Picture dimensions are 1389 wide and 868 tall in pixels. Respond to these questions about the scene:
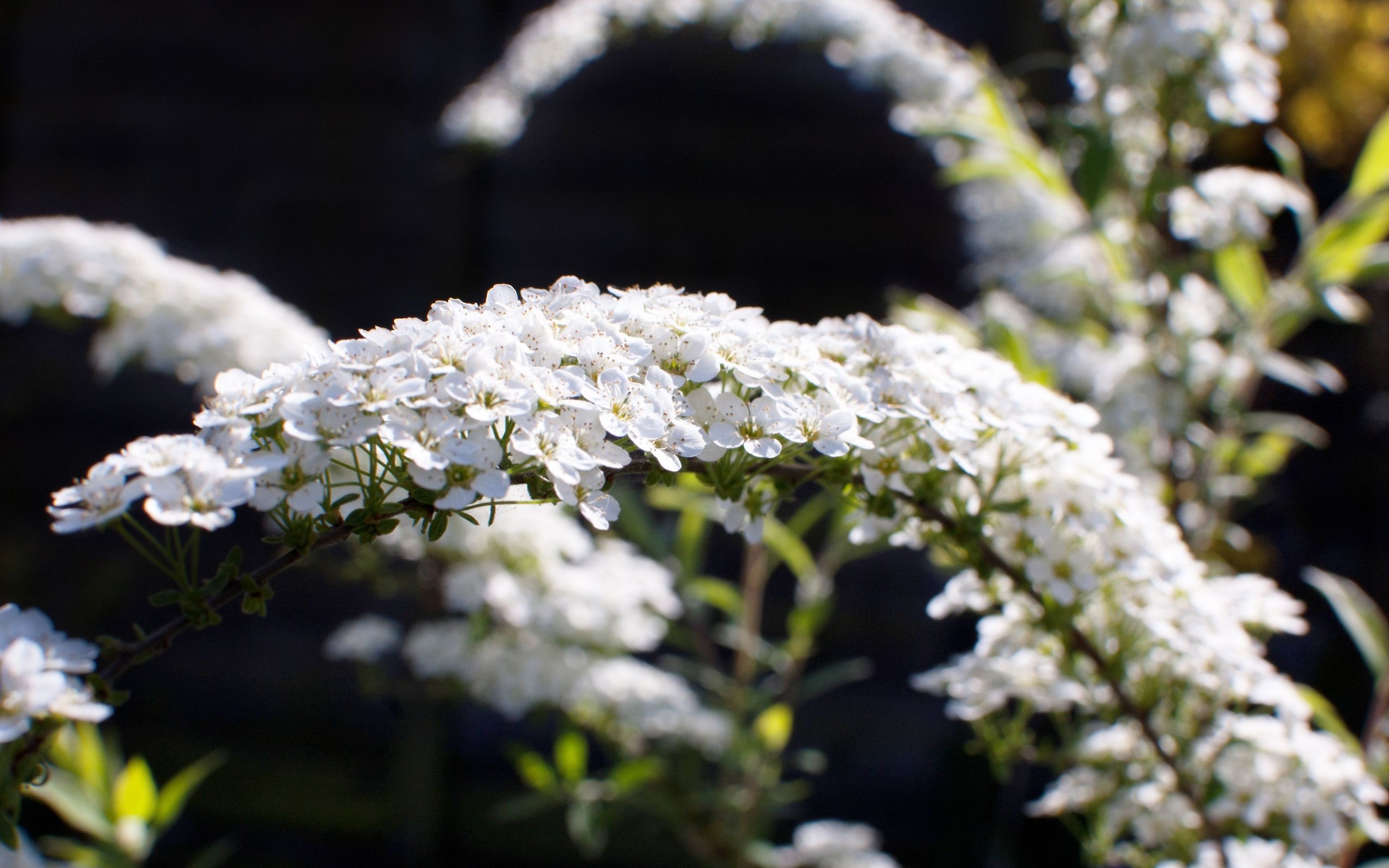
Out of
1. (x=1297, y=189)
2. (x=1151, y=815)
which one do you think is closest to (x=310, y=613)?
(x=1151, y=815)

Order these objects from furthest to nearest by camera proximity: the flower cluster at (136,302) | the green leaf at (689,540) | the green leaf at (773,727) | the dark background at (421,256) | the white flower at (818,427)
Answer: the dark background at (421,256) < the green leaf at (689,540) < the green leaf at (773,727) < the flower cluster at (136,302) < the white flower at (818,427)

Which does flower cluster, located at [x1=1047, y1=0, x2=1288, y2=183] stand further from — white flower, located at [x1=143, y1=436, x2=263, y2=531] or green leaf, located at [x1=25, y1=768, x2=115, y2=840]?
green leaf, located at [x1=25, y1=768, x2=115, y2=840]

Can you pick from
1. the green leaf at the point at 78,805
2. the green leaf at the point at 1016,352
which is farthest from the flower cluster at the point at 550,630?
the green leaf at the point at 1016,352

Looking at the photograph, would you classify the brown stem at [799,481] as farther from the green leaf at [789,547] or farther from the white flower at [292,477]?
the green leaf at [789,547]

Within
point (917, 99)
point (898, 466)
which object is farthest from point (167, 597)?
point (917, 99)

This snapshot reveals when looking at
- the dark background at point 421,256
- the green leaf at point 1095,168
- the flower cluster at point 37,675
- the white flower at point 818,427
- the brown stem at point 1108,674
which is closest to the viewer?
the flower cluster at point 37,675

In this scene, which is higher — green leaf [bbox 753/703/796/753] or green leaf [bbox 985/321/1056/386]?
green leaf [bbox 985/321/1056/386]

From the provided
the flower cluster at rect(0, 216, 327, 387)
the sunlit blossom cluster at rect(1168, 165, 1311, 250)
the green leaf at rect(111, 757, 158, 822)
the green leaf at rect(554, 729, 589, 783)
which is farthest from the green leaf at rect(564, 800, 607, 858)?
the sunlit blossom cluster at rect(1168, 165, 1311, 250)
